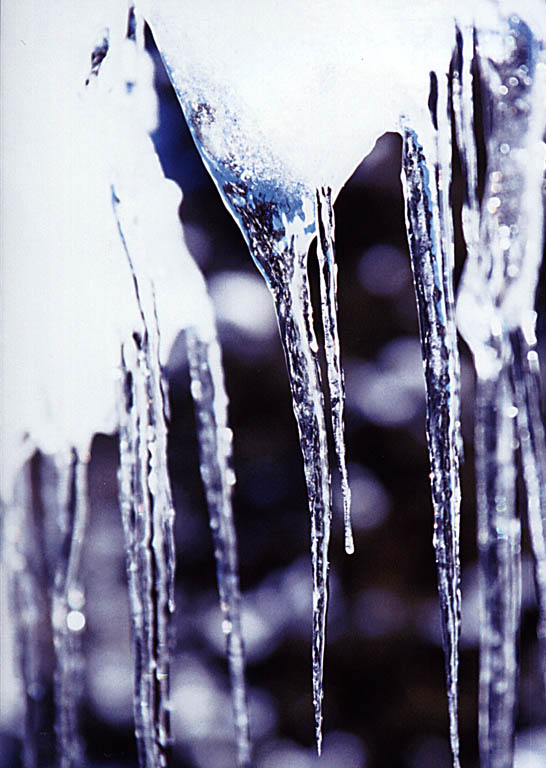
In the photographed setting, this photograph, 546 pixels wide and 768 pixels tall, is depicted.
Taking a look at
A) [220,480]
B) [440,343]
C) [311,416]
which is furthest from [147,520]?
[440,343]

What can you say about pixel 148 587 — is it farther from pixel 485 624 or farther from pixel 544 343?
pixel 544 343

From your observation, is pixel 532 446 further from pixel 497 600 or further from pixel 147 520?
pixel 147 520

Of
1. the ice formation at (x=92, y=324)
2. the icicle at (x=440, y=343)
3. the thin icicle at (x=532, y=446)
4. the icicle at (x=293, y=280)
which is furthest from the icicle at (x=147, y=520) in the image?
the thin icicle at (x=532, y=446)

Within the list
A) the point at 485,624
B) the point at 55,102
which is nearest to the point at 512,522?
the point at 485,624

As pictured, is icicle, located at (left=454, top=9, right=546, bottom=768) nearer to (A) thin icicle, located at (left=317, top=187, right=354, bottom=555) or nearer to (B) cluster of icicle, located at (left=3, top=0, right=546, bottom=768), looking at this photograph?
(B) cluster of icicle, located at (left=3, top=0, right=546, bottom=768)

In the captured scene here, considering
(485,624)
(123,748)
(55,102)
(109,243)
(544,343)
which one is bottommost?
(123,748)

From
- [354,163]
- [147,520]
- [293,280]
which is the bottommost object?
[147,520]
